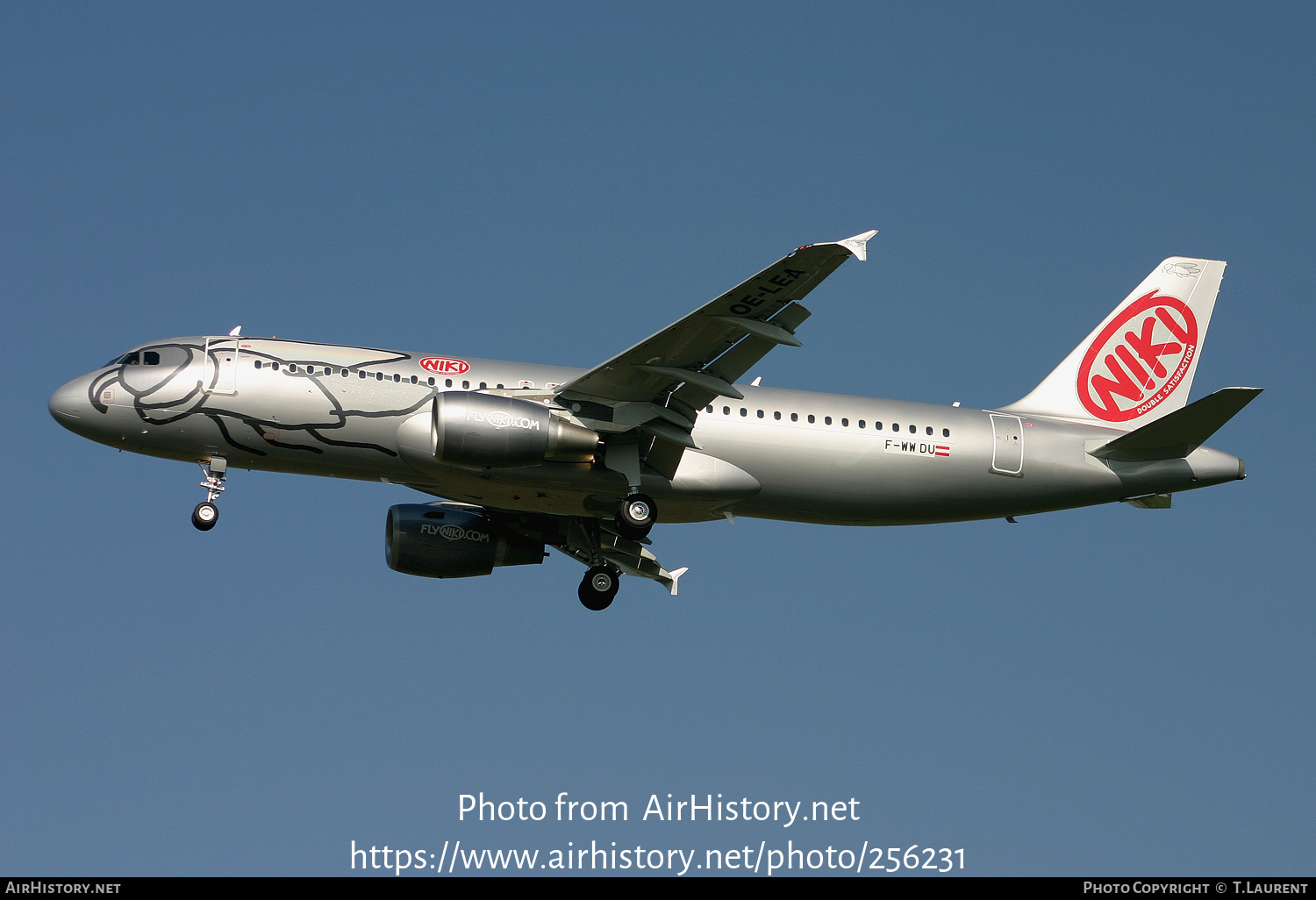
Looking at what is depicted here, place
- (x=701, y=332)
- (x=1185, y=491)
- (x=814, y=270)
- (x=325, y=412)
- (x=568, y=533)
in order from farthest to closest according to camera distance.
Answer: (x=568, y=533)
(x=1185, y=491)
(x=325, y=412)
(x=701, y=332)
(x=814, y=270)

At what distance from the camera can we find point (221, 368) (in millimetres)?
31609

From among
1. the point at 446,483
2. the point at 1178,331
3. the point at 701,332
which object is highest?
the point at 1178,331

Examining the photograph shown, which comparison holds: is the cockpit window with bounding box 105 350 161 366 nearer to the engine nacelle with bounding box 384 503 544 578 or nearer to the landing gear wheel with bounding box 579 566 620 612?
the engine nacelle with bounding box 384 503 544 578

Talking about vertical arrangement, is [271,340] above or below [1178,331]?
below

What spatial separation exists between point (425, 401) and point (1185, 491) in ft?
59.5

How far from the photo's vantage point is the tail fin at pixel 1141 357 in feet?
119

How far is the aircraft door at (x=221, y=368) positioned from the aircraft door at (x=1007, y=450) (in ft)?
57.8

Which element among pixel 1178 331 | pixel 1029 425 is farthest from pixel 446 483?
pixel 1178 331

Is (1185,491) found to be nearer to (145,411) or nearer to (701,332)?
(701,332)

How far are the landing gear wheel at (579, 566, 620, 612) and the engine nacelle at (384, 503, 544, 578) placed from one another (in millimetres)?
2319

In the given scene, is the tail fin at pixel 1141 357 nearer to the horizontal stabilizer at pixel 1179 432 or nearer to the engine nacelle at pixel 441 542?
the horizontal stabilizer at pixel 1179 432

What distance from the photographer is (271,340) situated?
32.4 m

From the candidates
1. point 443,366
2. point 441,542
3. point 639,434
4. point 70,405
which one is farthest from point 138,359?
point 639,434

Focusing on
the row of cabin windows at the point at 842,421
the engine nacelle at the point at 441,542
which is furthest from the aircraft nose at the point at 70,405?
the row of cabin windows at the point at 842,421
